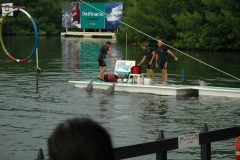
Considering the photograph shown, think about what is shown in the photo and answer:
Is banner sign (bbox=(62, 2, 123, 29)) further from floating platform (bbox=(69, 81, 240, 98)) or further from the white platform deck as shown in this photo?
floating platform (bbox=(69, 81, 240, 98))

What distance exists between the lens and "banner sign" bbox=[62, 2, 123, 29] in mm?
76688

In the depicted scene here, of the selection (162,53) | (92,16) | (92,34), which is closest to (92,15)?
(92,16)

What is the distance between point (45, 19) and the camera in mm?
89312

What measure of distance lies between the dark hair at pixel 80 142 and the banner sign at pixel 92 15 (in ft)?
240

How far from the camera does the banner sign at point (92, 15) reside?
252 feet

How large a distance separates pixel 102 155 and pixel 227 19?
46.8 metres

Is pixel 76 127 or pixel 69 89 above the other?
pixel 76 127

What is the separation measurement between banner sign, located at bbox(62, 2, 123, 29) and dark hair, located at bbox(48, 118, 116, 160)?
2881 inches

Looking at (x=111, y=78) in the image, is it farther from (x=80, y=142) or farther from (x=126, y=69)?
(x=80, y=142)

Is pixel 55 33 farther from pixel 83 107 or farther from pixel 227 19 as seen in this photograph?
pixel 83 107

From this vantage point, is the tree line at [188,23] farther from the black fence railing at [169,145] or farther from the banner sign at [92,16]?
the black fence railing at [169,145]

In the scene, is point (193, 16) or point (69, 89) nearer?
point (69, 89)

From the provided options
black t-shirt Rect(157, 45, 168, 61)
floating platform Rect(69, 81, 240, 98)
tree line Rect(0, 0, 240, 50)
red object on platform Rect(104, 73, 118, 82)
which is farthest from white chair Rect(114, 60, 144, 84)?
tree line Rect(0, 0, 240, 50)

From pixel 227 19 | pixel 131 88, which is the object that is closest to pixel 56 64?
pixel 131 88
